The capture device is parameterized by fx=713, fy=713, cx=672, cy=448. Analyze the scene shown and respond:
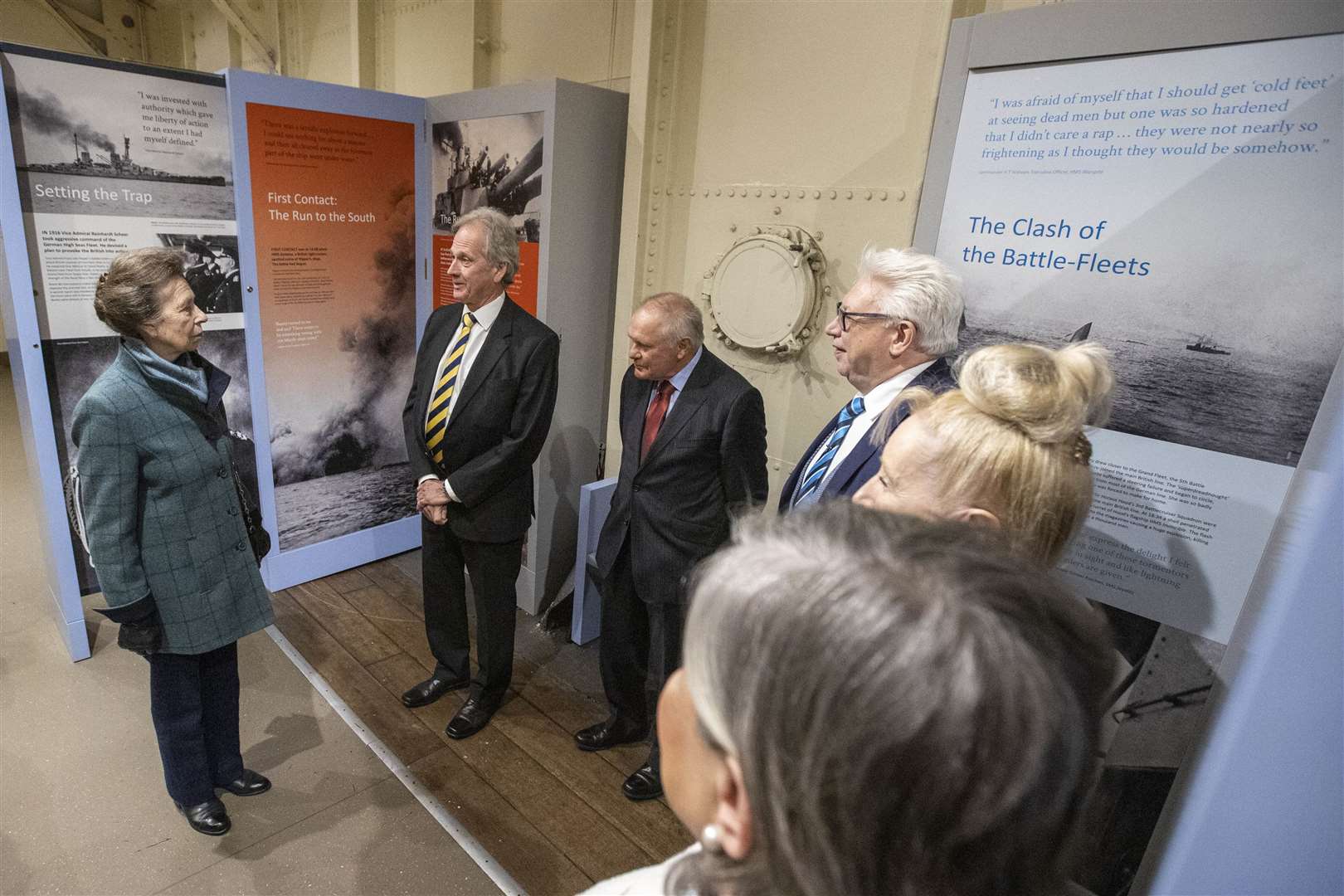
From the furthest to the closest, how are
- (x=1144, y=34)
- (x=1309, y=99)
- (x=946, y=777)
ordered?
(x=1144, y=34) → (x=1309, y=99) → (x=946, y=777)

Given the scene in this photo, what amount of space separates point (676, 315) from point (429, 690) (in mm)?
2074

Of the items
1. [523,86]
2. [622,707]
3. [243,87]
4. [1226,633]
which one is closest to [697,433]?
[622,707]

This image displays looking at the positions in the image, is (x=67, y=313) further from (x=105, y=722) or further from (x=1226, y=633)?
(x=1226, y=633)

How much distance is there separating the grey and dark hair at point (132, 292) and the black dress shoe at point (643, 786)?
2310mm

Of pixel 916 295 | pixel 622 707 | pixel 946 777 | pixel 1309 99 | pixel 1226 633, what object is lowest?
pixel 622 707

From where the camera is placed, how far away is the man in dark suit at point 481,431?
2.85 m

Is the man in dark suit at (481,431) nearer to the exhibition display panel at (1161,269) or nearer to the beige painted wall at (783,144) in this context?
the beige painted wall at (783,144)

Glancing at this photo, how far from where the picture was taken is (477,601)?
10.2ft

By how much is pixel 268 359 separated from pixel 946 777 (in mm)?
4048

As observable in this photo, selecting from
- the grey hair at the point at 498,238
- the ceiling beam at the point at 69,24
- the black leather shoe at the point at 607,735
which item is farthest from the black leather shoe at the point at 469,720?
the ceiling beam at the point at 69,24

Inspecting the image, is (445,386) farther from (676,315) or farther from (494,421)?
(676,315)

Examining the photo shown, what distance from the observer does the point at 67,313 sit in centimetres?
307

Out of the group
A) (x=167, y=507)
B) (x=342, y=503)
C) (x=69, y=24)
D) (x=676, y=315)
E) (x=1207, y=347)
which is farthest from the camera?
(x=69, y=24)

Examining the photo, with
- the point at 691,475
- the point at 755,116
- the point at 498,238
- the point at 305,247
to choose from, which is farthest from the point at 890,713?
the point at 305,247
